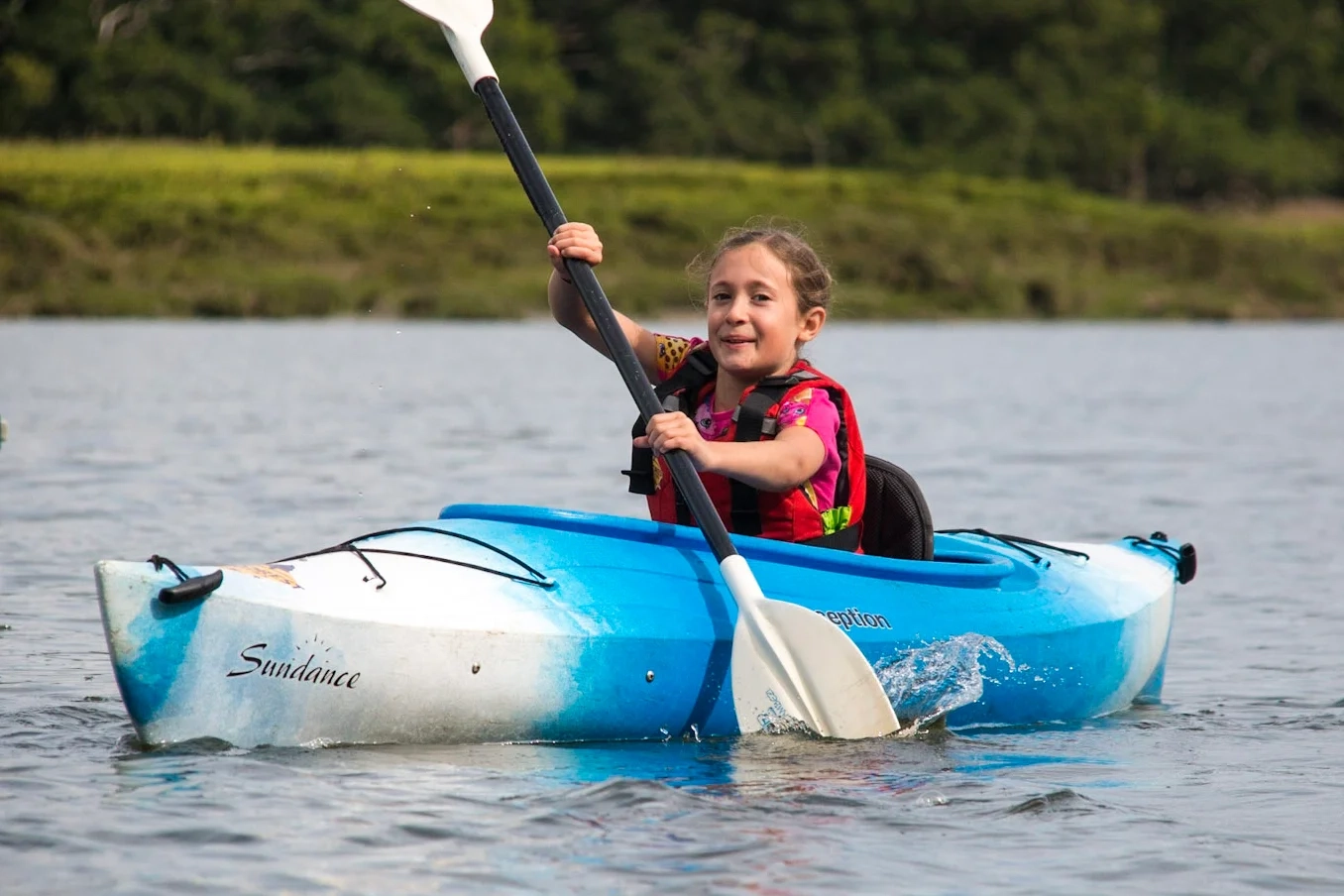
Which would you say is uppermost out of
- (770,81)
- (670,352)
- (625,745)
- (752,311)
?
(770,81)

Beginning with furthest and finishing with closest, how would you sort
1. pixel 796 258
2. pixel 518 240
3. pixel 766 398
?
pixel 518 240 → pixel 796 258 → pixel 766 398

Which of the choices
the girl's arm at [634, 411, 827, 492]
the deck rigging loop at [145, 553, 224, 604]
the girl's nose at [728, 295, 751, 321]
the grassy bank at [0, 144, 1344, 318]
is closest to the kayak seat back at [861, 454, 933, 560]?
the girl's arm at [634, 411, 827, 492]

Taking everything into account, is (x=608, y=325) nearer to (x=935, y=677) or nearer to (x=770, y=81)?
(x=935, y=677)

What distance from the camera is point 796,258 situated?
535 cm

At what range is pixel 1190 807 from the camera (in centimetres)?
468

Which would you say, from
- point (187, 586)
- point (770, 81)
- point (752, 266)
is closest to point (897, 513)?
point (752, 266)

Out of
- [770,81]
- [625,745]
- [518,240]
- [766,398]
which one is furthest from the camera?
[770,81]

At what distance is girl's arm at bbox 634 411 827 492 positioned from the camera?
4.93 meters

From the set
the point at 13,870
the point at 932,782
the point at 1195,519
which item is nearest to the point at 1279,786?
the point at 932,782

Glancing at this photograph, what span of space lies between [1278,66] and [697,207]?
2308cm

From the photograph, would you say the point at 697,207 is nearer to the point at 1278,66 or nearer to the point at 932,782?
the point at 1278,66

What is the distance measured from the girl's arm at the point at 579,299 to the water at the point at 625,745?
113 cm

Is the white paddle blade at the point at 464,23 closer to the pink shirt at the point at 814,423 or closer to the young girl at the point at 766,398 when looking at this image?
the young girl at the point at 766,398

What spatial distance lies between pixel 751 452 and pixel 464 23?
172cm
